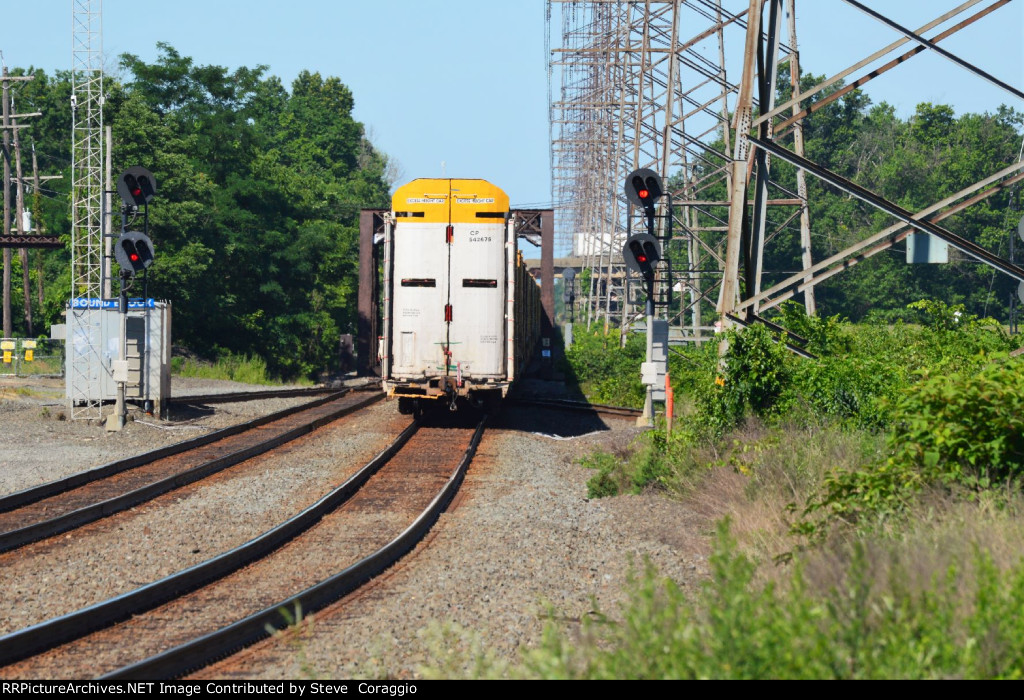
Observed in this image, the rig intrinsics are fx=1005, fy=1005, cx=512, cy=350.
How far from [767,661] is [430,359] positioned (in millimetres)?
16232

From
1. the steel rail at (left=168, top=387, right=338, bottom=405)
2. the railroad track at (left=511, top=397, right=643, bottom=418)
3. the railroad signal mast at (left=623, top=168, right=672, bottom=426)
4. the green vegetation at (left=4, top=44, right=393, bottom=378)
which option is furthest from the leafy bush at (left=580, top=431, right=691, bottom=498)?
the green vegetation at (left=4, top=44, right=393, bottom=378)

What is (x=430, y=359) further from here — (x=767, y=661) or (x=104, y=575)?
(x=767, y=661)

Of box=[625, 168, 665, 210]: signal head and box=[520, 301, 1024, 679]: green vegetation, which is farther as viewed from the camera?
box=[625, 168, 665, 210]: signal head

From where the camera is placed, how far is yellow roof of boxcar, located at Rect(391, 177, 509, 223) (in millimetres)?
19594

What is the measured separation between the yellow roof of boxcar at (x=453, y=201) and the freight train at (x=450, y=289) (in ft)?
0.06

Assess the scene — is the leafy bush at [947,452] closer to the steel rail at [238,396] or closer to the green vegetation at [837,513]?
A: the green vegetation at [837,513]

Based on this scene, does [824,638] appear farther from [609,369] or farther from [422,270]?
[609,369]

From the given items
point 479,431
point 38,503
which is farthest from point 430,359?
point 38,503

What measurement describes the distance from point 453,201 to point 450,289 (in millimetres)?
1717

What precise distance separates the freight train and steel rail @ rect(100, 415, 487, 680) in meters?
8.69

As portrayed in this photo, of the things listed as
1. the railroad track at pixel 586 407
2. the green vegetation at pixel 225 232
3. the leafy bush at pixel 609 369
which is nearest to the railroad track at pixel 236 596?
the railroad track at pixel 586 407

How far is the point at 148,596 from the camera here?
777cm

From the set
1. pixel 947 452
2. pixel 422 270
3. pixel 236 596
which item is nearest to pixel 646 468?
pixel 947 452

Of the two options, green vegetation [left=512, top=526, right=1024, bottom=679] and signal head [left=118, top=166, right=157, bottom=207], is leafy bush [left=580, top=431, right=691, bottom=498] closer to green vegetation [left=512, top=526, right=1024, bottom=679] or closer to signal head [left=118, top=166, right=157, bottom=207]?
green vegetation [left=512, top=526, right=1024, bottom=679]
